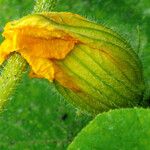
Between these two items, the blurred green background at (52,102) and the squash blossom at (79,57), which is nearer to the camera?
the squash blossom at (79,57)

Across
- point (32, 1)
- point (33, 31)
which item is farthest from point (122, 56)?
point (32, 1)

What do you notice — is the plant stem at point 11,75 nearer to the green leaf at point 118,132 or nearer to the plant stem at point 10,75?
the plant stem at point 10,75

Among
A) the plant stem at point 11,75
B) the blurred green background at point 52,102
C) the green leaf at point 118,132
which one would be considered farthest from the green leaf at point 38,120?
the green leaf at point 118,132

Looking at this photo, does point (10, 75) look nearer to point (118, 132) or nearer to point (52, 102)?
point (118, 132)

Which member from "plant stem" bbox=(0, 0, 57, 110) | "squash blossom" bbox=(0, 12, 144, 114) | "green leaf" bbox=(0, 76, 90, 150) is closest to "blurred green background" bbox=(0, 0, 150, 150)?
"green leaf" bbox=(0, 76, 90, 150)

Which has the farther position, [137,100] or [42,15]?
[137,100]

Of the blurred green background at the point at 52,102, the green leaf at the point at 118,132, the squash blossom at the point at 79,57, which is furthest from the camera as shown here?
the blurred green background at the point at 52,102

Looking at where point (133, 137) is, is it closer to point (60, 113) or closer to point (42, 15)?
point (42, 15)
